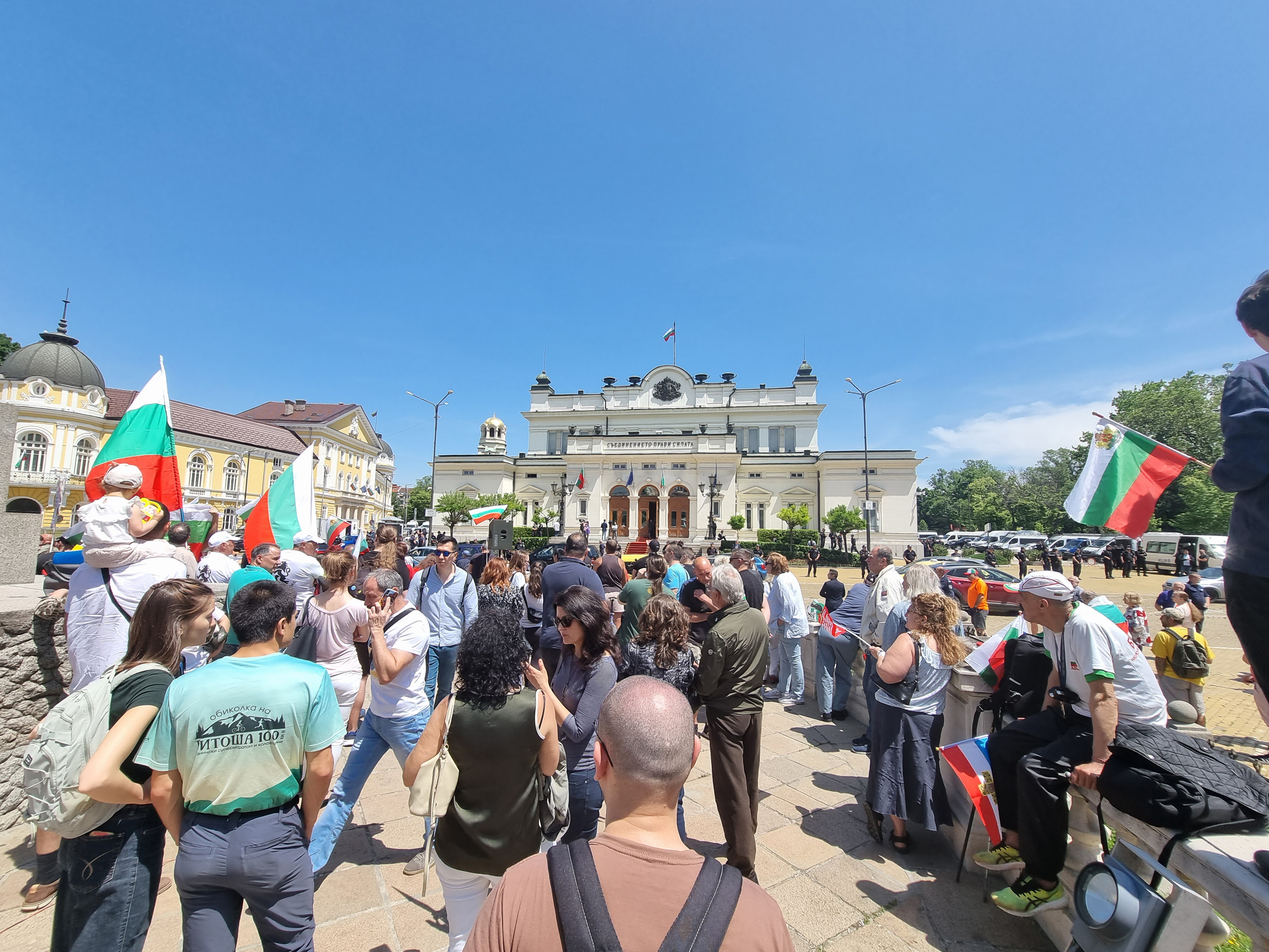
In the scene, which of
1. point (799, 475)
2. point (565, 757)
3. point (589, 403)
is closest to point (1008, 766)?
point (565, 757)

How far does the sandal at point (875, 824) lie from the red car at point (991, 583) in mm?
13389

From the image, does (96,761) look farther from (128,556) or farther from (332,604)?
(332,604)

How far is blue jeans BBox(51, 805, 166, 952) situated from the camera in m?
2.12

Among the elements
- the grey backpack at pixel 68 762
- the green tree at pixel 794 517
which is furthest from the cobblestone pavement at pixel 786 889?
the green tree at pixel 794 517

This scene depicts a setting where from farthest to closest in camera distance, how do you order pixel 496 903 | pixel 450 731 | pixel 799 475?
1. pixel 799 475
2. pixel 450 731
3. pixel 496 903

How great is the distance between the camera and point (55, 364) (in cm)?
3120

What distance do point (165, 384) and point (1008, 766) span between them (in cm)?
820

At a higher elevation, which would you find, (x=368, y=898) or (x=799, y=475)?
(x=799, y=475)

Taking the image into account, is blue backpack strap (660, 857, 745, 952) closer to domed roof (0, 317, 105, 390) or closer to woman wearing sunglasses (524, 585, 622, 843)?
woman wearing sunglasses (524, 585, 622, 843)

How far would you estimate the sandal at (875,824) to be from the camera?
162 inches

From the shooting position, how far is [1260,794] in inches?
88.3

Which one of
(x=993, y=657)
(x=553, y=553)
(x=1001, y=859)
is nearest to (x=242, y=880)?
(x=1001, y=859)

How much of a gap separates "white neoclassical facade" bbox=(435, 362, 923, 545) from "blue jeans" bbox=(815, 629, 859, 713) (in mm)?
35676

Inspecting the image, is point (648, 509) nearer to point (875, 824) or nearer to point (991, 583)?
Answer: point (991, 583)
